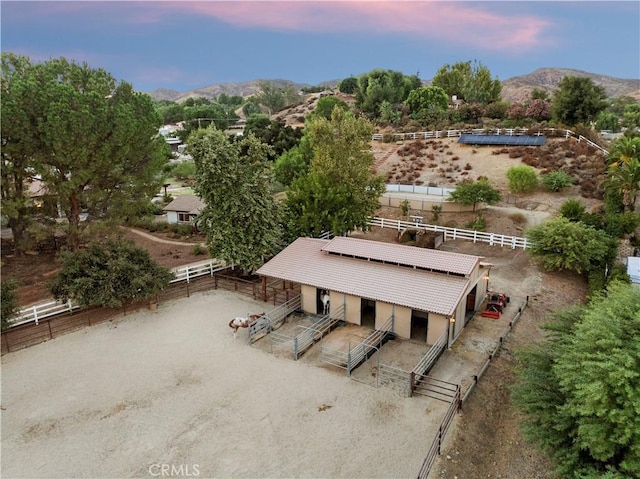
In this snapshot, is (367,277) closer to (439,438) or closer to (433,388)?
(433,388)

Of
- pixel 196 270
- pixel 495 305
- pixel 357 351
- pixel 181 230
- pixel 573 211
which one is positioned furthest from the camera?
pixel 181 230

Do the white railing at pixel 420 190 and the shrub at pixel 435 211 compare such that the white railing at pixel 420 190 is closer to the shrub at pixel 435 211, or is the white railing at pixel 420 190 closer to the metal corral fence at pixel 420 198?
the metal corral fence at pixel 420 198

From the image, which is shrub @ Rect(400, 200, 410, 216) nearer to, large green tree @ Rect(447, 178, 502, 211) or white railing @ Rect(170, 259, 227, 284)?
large green tree @ Rect(447, 178, 502, 211)

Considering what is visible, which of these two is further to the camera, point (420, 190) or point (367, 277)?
point (420, 190)

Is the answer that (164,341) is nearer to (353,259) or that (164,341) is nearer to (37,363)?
(37,363)

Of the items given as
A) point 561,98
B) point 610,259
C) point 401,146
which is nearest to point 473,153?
point 401,146

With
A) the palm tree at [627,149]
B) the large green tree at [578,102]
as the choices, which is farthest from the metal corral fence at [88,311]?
the large green tree at [578,102]

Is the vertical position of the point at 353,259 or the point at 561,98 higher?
the point at 561,98

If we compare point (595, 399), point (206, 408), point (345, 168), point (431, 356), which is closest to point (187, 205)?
point (345, 168)
